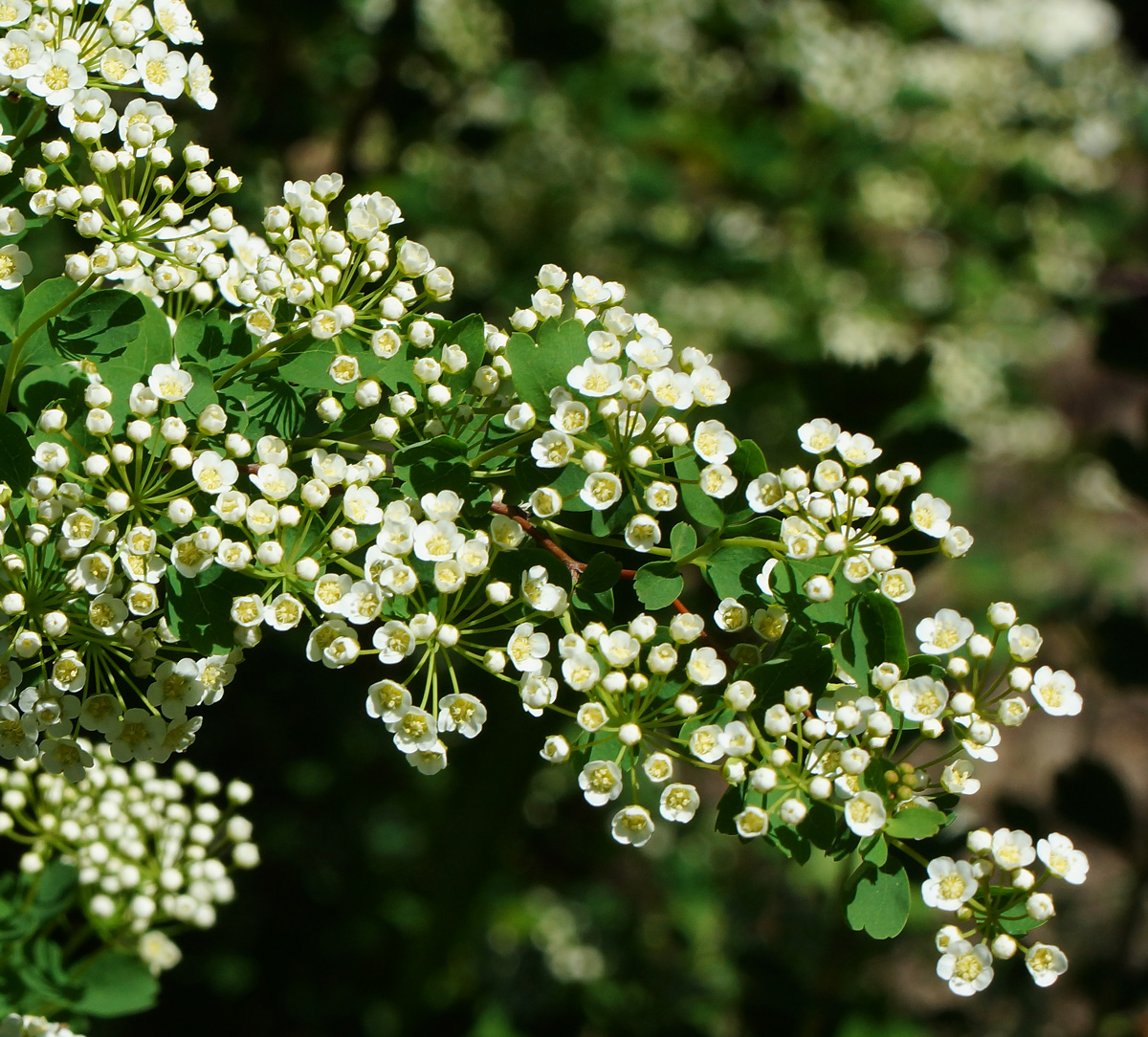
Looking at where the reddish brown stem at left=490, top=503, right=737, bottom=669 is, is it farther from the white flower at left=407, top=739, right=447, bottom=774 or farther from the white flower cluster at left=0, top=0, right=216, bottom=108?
the white flower cluster at left=0, top=0, right=216, bottom=108

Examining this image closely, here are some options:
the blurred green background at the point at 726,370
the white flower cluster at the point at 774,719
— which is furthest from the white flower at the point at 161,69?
the blurred green background at the point at 726,370

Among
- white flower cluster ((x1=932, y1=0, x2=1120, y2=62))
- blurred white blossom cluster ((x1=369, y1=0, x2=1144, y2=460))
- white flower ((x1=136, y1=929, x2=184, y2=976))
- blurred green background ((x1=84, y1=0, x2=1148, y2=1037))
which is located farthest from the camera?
white flower cluster ((x1=932, y1=0, x2=1120, y2=62))

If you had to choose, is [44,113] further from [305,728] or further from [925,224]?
[925,224]

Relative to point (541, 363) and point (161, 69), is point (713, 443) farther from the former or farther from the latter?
point (161, 69)

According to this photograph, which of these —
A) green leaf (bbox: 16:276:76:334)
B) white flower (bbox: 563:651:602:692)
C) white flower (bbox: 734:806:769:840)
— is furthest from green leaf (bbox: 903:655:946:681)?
green leaf (bbox: 16:276:76:334)

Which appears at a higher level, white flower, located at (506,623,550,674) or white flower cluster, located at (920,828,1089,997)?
white flower, located at (506,623,550,674)

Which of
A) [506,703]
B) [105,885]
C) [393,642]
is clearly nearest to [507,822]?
[506,703]
